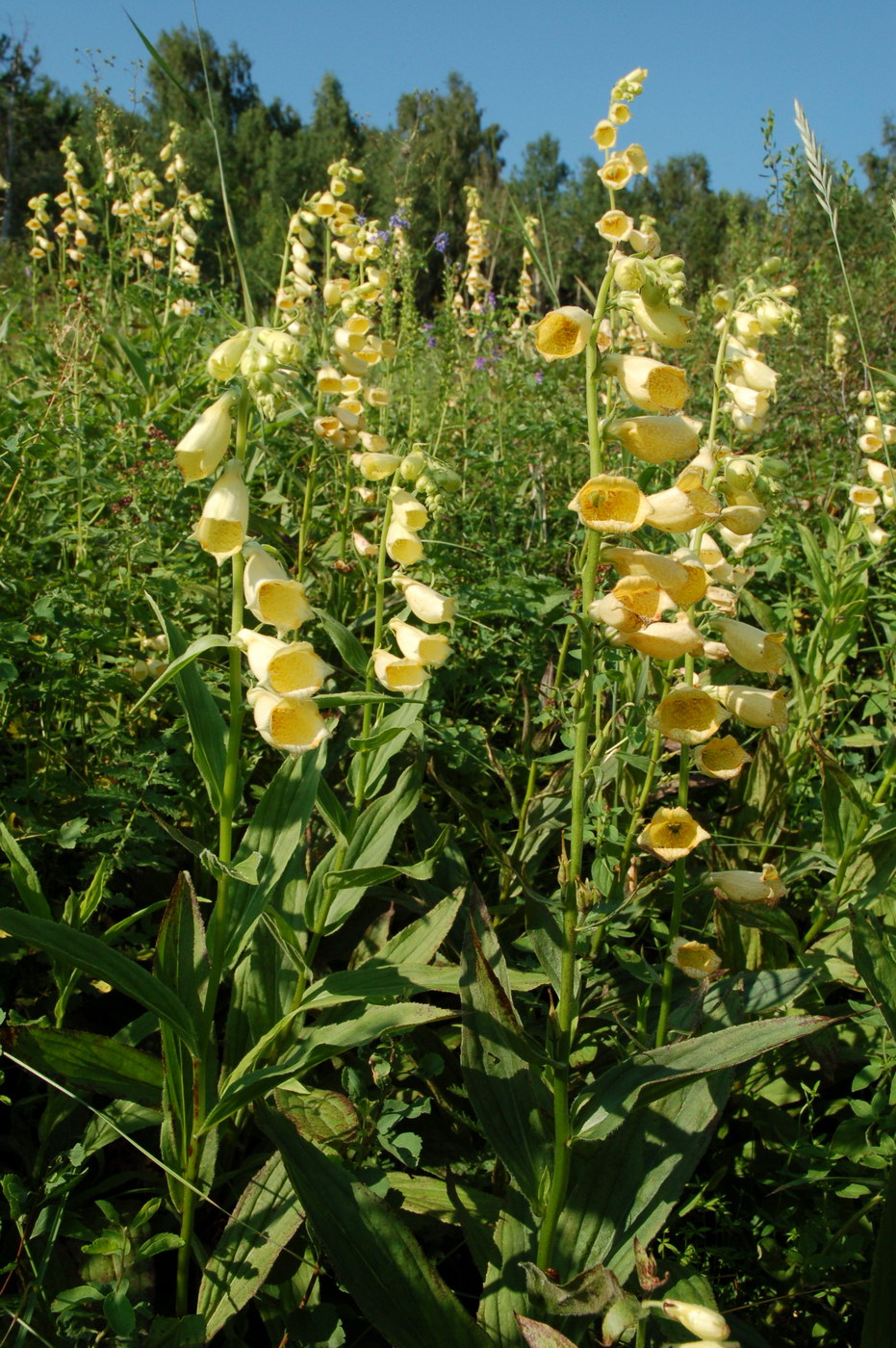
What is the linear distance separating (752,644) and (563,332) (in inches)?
29.4

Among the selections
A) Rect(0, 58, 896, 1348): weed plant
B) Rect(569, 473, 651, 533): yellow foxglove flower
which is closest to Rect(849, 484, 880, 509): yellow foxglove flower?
Rect(0, 58, 896, 1348): weed plant

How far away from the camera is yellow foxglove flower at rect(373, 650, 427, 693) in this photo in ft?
6.29

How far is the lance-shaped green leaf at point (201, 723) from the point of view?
1664 millimetres

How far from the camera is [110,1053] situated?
1.66m

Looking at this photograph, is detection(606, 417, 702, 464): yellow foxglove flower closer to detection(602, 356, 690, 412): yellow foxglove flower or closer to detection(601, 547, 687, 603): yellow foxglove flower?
detection(602, 356, 690, 412): yellow foxglove flower

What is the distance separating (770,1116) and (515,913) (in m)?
0.79

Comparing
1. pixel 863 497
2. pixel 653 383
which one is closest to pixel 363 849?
pixel 653 383

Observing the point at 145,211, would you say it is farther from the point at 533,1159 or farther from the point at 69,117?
the point at 69,117

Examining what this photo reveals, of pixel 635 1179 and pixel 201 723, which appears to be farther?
pixel 201 723

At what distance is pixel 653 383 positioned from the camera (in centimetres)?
150

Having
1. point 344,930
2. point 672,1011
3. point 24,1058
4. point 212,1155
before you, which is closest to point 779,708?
point 672,1011

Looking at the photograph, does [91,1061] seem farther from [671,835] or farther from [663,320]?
[663,320]

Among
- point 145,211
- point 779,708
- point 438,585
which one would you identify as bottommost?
point 779,708

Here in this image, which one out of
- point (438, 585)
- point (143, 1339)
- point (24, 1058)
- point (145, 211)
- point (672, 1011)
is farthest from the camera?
point (145, 211)
